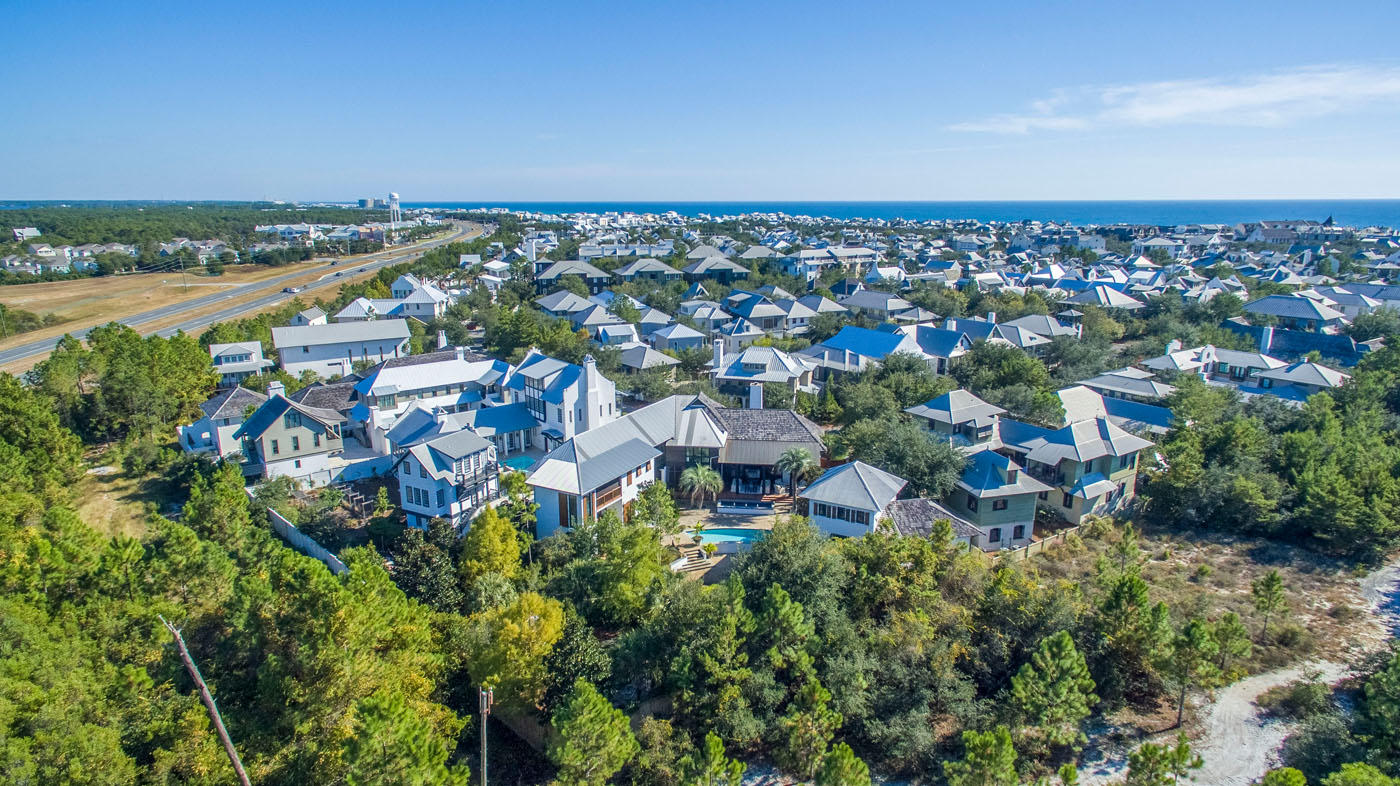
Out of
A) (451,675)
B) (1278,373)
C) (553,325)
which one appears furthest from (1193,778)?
(553,325)

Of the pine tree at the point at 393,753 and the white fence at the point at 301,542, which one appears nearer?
the pine tree at the point at 393,753

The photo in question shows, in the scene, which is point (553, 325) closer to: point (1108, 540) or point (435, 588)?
point (435, 588)

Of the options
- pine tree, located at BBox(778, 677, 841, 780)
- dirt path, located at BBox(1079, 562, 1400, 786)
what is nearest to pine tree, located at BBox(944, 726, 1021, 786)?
pine tree, located at BBox(778, 677, 841, 780)

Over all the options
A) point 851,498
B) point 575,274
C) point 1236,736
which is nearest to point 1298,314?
point 851,498

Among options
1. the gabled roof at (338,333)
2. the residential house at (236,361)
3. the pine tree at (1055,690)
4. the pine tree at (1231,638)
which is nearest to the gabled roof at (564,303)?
the gabled roof at (338,333)

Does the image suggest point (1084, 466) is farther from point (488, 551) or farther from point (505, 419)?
point (505, 419)

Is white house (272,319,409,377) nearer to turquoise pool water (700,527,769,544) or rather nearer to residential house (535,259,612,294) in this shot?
residential house (535,259,612,294)

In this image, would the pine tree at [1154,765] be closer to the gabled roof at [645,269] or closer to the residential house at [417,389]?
the residential house at [417,389]
